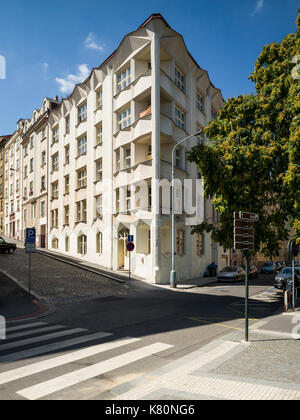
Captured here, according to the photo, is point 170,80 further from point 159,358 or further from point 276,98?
point 159,358

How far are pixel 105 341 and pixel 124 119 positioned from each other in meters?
21.6

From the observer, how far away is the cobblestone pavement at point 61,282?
1686 centimetres

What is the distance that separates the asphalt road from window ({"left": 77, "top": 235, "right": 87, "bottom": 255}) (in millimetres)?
15834

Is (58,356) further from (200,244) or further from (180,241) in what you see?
(200,244)

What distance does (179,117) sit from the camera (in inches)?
1099

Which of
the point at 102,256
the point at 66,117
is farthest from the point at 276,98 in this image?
the point at 66,117

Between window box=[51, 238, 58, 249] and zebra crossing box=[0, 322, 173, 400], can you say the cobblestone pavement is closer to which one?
zebra crossing box=[0, 322, 173, 400]

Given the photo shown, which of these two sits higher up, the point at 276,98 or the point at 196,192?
the point at 276,98

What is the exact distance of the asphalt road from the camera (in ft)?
19.4

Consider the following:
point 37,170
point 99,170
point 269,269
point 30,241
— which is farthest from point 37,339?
point 37,170

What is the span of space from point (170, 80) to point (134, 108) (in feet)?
11.1

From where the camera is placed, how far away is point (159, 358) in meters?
7.29

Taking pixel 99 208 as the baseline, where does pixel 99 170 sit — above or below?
above

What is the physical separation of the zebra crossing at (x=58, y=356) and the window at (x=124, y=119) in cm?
1993
